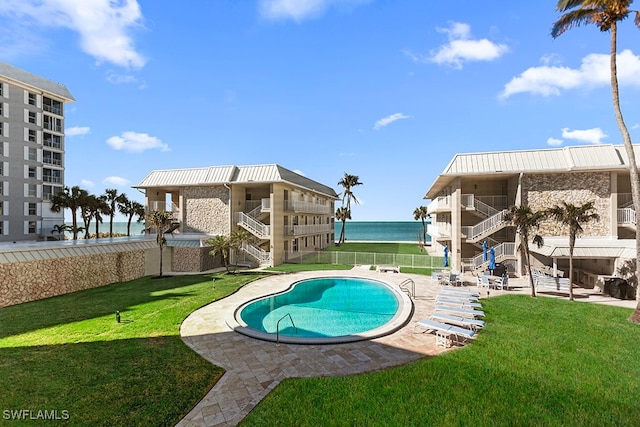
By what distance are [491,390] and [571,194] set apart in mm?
19430

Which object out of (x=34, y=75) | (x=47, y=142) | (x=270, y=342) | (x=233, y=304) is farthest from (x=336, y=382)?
(x=34, y=75)

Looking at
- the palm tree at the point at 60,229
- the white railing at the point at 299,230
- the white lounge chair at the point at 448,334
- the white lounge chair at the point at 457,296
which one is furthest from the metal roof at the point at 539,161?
the palm tree at the point at 60,229

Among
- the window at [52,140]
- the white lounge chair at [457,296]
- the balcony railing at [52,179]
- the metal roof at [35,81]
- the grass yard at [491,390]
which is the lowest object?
the grass yard at [491,390]

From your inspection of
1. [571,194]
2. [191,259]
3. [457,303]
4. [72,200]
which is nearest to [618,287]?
[571,194]

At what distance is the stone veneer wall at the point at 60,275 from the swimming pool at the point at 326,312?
1142cm

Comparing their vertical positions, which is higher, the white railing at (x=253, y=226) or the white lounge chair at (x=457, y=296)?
the white railing at (x=253, y=226)

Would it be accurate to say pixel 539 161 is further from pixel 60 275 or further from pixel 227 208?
pixel 60 275

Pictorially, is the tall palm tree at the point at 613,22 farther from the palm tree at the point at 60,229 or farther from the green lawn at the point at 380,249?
the palm tree at the point at 60,229

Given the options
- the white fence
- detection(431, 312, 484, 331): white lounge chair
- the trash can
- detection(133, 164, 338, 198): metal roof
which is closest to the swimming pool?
detection(431, 312, 484, 331): white lounge chair

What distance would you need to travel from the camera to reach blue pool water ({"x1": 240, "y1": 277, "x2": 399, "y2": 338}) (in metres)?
11.3

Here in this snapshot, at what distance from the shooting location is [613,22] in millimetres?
11844

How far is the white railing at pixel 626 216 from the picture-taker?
1841 cm

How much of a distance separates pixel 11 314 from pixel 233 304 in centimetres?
943

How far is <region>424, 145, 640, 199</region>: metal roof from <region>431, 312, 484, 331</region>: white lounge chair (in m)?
13.1
